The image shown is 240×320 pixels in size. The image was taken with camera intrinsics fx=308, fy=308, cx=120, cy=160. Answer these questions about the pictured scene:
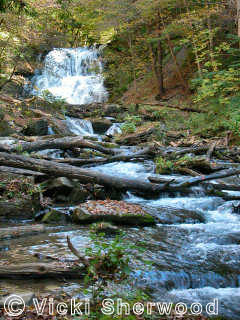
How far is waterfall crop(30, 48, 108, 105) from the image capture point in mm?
24516

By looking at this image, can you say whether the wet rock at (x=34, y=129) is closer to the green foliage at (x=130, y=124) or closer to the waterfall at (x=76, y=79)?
the green foliage at (x=130, y=124)

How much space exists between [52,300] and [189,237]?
3.17 meters

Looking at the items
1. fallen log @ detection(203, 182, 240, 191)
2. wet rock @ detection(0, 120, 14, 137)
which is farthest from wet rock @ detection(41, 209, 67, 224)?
wet rock @ detection(0, 120, 14, 137)

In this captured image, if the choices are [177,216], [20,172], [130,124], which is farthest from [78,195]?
[130,124]

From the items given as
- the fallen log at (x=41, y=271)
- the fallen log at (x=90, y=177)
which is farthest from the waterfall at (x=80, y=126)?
the fallen log at (x=41, y=271)

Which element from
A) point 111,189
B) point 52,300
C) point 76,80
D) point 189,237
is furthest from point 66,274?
point 76,80

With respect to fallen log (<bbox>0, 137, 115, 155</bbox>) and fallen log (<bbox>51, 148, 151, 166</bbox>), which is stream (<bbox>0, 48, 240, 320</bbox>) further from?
fallen log (<bbox>0, 137, 115, 155</bbox>)

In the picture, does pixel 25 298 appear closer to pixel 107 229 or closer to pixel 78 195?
pixel 107 229

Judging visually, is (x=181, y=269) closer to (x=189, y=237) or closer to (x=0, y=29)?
(x=189, y=237)

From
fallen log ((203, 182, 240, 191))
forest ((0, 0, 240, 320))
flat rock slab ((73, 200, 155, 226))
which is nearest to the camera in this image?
forest ((0, 0, 240, 320))

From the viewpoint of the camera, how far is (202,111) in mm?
17484

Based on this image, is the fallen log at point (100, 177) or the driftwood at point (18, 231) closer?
the driftwood at point (18, 231)

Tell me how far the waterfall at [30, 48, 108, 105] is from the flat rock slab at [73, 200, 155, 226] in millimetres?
18345

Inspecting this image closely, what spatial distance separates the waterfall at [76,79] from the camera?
24.5m
